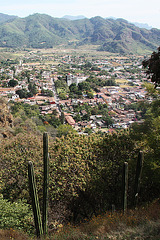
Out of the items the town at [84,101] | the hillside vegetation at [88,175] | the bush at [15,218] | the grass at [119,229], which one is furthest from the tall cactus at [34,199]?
the town at [84,101]

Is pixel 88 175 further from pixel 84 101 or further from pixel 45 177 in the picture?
pixel 84 101

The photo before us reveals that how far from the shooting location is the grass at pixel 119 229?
4.55 meters

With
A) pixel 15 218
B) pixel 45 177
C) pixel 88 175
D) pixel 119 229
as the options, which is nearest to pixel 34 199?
pixel 45 177

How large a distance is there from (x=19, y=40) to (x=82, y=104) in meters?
162

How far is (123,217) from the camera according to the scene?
17.3ft

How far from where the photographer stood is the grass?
455cm

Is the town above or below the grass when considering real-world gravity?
below

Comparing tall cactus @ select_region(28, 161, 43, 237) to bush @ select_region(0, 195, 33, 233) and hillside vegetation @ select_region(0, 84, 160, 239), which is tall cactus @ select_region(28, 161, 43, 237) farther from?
hillside vegetation @ select_region(0, 84, 160, 239)

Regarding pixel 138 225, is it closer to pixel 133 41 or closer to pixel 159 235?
pixel 159 235

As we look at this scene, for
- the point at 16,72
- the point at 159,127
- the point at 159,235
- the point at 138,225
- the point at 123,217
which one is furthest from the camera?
the point at 16,72

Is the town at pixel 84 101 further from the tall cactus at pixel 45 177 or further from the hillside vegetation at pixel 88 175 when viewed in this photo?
the tall cactus at pixel 45 177

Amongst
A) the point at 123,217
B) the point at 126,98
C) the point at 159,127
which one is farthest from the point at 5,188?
the point at 126,98

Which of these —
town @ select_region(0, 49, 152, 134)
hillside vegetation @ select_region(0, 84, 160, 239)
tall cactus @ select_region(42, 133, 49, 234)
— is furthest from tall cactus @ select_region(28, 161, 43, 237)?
town @ select_region(0, 49, 152, 134)

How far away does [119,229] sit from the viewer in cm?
479
